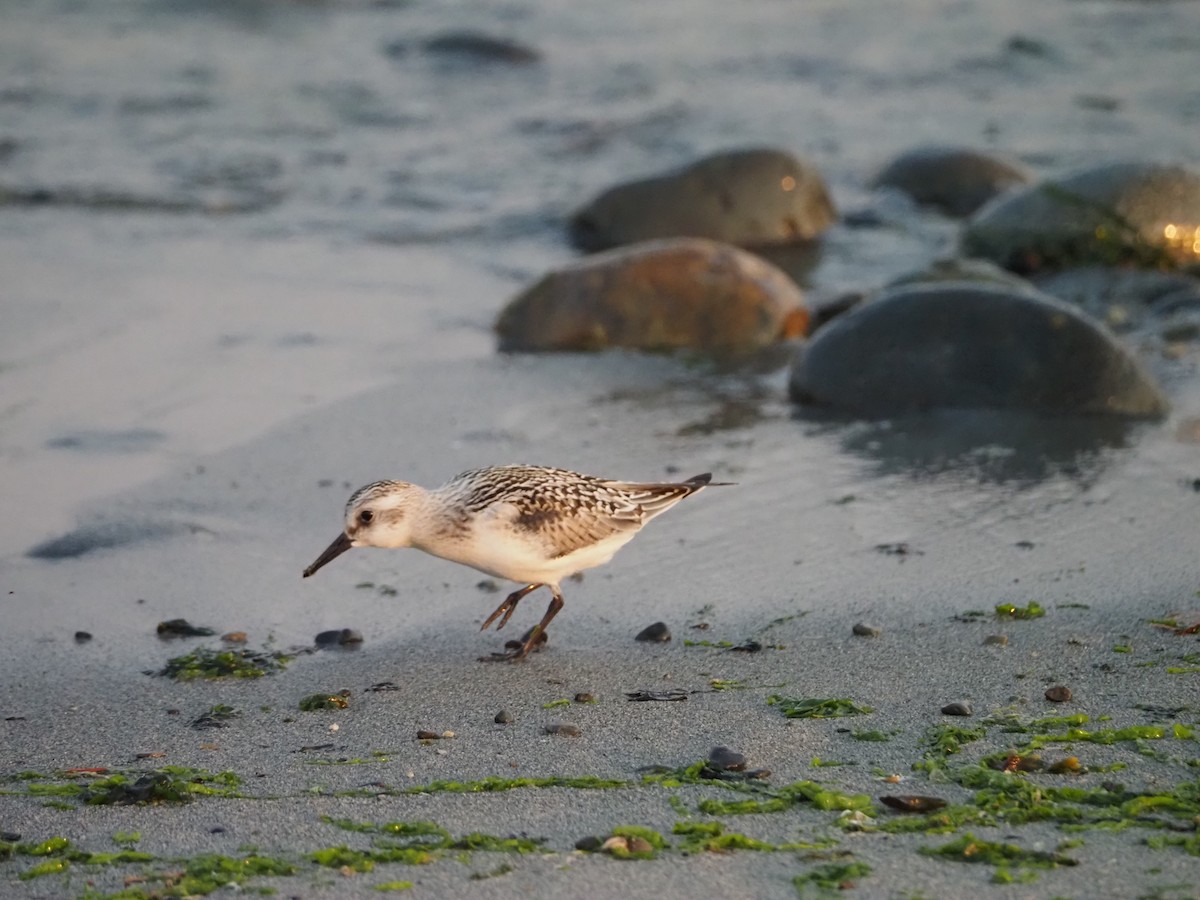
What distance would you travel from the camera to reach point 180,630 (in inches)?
227

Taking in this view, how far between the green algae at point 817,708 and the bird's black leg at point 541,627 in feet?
3.26

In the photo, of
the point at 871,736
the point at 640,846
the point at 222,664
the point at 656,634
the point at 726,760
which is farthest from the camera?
the point at 656,634

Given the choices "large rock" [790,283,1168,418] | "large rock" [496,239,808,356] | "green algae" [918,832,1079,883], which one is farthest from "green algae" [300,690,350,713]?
"large rock" [496,239,808,356]

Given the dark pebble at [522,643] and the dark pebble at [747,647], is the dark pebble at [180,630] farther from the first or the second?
the dark pebble at [747,647]

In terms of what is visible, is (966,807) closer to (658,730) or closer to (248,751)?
(658,730)

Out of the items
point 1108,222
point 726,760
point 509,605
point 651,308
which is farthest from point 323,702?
point 1108,222

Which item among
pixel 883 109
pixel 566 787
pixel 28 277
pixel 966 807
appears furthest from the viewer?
pixel 883 109

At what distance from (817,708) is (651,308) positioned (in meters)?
5.00

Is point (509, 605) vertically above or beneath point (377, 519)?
beneath

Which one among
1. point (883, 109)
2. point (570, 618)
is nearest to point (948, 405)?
point (570, 618)

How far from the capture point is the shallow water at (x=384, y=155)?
8367 millimetres

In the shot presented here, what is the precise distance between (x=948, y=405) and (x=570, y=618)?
308cm

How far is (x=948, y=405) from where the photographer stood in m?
8.26

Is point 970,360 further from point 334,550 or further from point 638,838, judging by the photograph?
point 638,838
